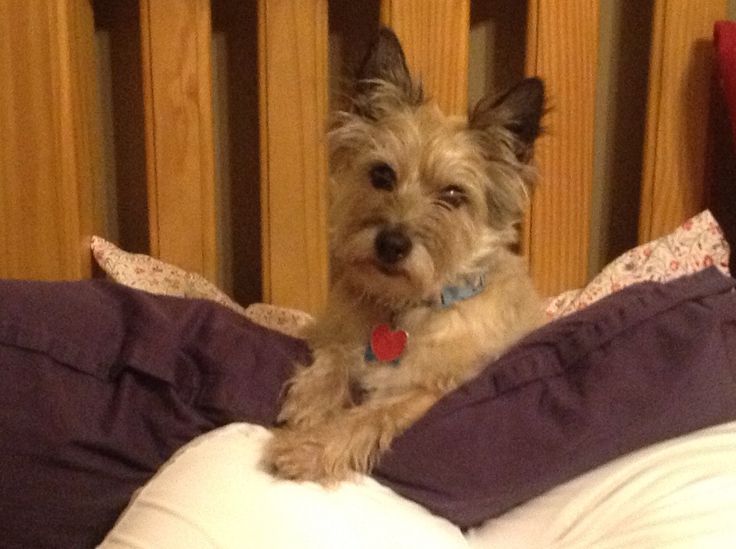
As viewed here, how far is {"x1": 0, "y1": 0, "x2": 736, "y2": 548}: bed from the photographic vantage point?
1.47 meters

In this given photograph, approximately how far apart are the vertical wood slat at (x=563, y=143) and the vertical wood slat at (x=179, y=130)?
616 millimetres

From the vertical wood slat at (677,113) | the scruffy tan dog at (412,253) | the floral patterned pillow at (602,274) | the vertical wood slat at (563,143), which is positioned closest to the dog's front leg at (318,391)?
the scruffy tan dog at (412,253)

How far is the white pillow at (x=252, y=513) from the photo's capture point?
82 centimetres

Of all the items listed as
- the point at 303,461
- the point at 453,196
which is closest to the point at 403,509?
the point at 303,461

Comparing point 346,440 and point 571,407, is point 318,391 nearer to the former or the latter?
point 346,440

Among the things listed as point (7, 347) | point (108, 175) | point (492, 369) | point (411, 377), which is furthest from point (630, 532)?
point (108, 175)

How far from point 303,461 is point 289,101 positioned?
2.62 ft

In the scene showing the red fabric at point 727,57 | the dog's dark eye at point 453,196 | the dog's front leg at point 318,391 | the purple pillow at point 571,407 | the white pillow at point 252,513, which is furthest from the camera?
the red fabric at point 727,57

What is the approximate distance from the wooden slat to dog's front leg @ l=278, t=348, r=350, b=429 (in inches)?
21.3

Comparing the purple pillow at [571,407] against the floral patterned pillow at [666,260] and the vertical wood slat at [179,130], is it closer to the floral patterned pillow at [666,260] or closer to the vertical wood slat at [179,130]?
the floral patterned pillow at [666,260]

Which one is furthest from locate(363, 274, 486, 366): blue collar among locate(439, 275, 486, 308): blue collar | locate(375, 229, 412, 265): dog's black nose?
locate(375, 229, 412, 265): dog's black nose

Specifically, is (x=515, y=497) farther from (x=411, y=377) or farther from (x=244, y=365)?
(x=244, y=365)

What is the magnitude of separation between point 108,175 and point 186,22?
0.42 metres

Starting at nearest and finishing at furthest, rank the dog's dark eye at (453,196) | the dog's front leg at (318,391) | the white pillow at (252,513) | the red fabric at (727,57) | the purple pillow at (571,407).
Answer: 1. the white pillow at (252,513)
2. the purple pillow at (571,407)
3. the dog's front leg at (318,391)
4. the dog's dark eye at (453,196)
5. the red fabric at (727,57)
